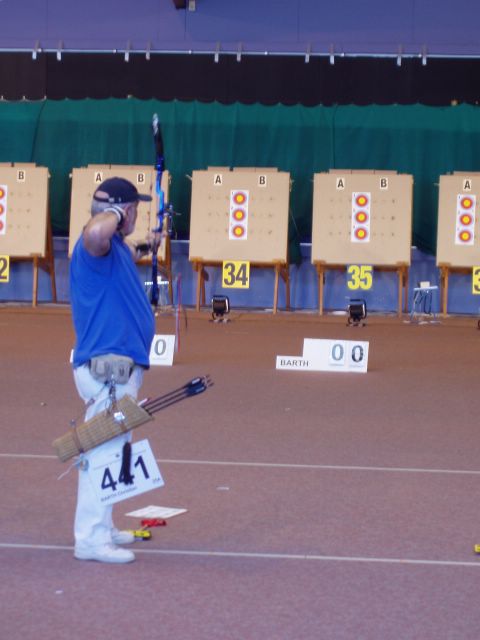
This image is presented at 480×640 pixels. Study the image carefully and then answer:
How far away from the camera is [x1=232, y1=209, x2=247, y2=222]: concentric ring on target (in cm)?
1345

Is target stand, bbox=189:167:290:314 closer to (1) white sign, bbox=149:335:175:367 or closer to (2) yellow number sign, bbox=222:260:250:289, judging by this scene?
(2) yellow number sign, bbox=222:260:250:289

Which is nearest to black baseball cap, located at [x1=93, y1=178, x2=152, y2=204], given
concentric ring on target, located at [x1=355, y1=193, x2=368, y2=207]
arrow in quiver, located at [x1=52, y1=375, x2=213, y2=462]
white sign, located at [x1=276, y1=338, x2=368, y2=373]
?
arrow in quiver, located at [x1=52, y1=375, x2=213, y2=462]

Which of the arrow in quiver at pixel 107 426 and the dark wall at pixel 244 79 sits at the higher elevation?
the dark wall at pixel 244 79

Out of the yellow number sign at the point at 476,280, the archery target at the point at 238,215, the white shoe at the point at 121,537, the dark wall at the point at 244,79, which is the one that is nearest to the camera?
the white shoe at the point at 121,537

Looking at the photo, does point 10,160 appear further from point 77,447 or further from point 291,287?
point 77,447

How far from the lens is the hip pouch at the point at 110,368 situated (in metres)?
3.84

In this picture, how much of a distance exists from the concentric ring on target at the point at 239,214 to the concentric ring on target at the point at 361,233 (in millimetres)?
1262

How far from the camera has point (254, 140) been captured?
46.3 ft

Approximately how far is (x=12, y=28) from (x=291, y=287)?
5.30 m

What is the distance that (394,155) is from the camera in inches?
550

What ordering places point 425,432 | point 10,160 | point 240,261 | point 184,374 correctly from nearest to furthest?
point 425,432 → point 184,374 → point 240,261 → point 10,160

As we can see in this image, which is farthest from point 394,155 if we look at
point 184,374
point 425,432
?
point 425,432

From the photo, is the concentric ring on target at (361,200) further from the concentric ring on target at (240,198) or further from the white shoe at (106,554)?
the white shoe at (106,554)

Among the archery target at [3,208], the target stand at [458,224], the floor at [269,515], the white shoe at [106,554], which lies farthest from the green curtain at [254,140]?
the white shoe at [106,554]
